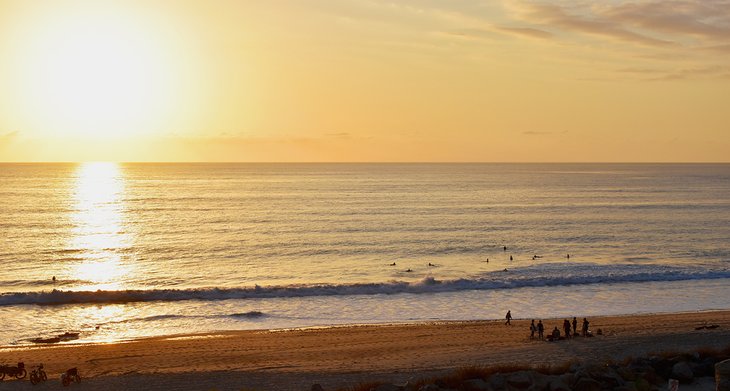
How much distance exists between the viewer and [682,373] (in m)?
19.4

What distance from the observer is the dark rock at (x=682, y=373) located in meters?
19.4

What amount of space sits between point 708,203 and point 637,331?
97.9m

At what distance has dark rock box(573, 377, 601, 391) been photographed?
17.6 metres

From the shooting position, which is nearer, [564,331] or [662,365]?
[662,365]

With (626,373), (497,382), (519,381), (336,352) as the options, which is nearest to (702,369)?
(626,373)

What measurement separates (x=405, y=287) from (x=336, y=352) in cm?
1796

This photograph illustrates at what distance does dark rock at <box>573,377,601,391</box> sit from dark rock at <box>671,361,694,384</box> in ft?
10.6

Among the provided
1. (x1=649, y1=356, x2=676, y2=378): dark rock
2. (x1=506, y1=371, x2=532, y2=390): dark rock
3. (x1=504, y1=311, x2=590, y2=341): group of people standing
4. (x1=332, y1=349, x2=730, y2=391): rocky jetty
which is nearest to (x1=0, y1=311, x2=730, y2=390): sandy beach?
(x1=504, y1=311, x2=590, y2=341): group of people standing

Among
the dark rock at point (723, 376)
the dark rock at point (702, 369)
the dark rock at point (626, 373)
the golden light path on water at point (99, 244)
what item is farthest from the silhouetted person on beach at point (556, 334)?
the golden light path on water at point (99, 244)

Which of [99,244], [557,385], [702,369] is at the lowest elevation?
[702,369]

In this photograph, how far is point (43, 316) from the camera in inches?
1586

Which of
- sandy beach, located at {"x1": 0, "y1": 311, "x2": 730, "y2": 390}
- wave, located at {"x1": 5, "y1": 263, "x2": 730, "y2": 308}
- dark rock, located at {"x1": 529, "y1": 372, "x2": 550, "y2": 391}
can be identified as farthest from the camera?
wave, located at {"x1": 5, "y1": 263, "x2": 730, "y2": 308}

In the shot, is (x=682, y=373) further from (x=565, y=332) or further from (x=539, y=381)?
(x=565, y=332)

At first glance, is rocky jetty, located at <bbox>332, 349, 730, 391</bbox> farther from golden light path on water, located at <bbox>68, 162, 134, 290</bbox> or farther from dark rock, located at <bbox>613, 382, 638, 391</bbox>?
golden light path on water, located at <bbox>68, 162, 134, 290</bbox>
